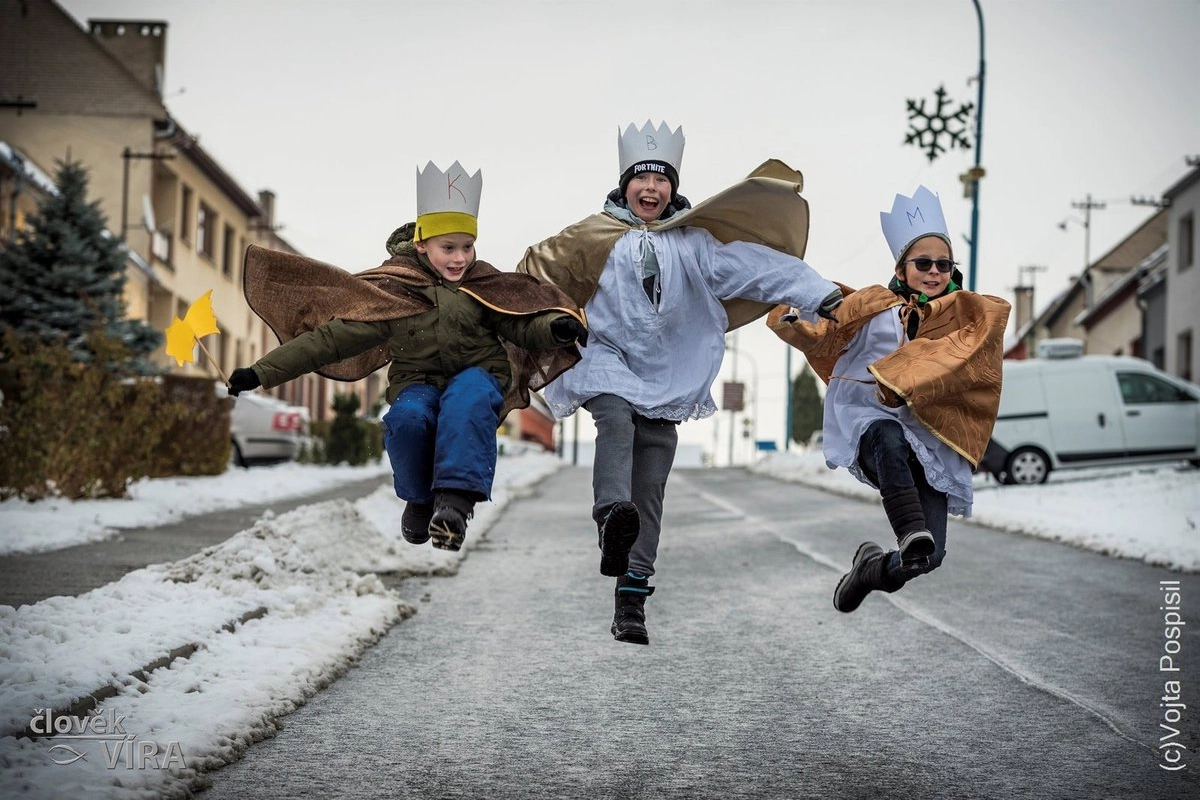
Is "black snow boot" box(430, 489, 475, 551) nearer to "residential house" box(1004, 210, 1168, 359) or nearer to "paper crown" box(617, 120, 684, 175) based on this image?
"paper crown" box(617, 120, 684, 175)

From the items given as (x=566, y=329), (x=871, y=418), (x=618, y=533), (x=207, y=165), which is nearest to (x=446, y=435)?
(x=566, y=329)

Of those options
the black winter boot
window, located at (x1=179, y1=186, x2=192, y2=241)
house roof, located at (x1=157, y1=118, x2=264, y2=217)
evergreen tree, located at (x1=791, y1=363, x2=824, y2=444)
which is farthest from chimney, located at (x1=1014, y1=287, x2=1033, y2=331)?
the black winter boot

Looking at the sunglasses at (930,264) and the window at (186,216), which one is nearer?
the sunglasses at (930,264)

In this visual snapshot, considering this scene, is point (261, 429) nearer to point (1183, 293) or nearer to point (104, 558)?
point (104, 558)

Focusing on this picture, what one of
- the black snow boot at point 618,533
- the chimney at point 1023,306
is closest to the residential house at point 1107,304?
the chimney at point 1023,306

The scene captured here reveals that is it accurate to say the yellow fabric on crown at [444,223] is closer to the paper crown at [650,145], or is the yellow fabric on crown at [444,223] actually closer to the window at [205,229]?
the paper crown at [650,145]

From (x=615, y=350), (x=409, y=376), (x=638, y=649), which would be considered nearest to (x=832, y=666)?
(x=638, y=649)

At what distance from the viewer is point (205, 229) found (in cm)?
4259

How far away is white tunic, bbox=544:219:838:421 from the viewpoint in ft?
19.8

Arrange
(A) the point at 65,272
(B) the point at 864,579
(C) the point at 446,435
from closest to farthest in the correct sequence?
(C) the point at 446,435
(B) the point at 864,579
(A) the point at 65,272

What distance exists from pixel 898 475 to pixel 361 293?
90.9 inches

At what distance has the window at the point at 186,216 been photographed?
131ft

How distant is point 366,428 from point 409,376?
28.2m

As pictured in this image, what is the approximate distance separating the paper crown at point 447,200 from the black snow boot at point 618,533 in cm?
123
